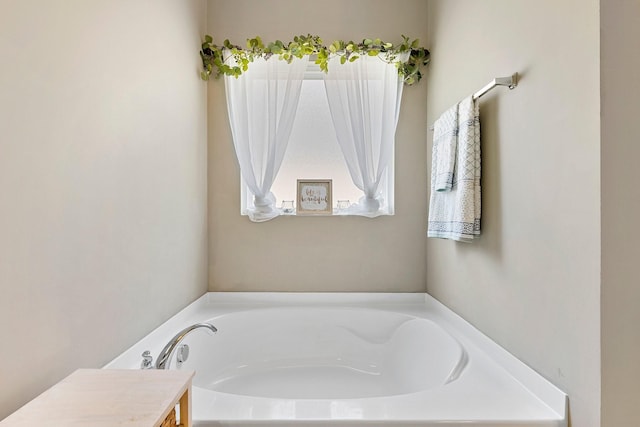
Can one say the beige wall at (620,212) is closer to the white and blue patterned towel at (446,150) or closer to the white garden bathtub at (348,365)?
the white garden bathtub at (348,365)

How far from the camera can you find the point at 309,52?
2.31m

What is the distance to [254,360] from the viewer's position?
216 centimetres

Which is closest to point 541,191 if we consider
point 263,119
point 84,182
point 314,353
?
point 84,182

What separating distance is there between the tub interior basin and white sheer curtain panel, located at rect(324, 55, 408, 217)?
2.28ft

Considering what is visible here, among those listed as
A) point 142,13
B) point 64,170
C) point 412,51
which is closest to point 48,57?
point 64,170

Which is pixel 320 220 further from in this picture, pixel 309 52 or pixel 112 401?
pixel 112 401

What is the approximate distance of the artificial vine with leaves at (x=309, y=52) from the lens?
2.30m

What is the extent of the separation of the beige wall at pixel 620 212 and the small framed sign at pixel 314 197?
Result: 63.1 inches

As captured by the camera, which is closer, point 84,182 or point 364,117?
point 84,182

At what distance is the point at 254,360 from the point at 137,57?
163 cm

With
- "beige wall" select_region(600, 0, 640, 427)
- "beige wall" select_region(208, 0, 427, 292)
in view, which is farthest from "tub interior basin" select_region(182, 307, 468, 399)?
"beige wall" select_region(600, 0, 640, 427)

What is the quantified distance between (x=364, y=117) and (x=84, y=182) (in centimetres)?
163

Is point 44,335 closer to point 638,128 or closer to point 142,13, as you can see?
point 142,13

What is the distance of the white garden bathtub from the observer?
1.08 metres
